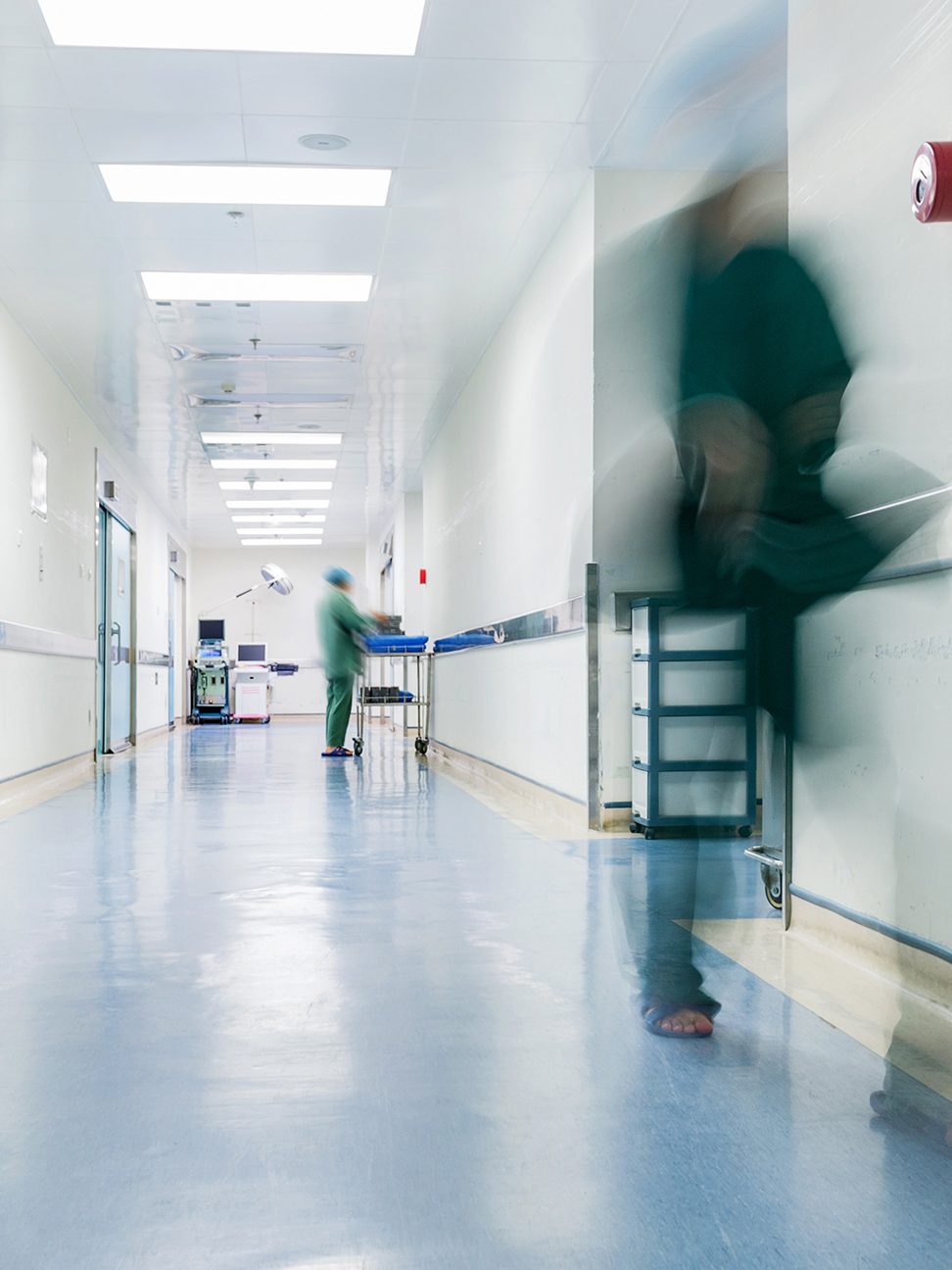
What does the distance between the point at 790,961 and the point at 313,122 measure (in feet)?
12.2

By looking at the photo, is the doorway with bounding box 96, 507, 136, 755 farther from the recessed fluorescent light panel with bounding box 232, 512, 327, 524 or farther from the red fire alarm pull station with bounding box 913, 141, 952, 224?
the red fire alarm pull station with bounding box 913, 141, 952, 224

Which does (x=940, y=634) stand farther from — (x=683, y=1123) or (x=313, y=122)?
(x=313, y=122)

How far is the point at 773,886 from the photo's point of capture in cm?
326

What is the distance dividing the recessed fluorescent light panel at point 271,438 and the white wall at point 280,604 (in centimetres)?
1004

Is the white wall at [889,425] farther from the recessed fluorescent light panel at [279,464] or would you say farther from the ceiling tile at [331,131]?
the recessed fluorescent light panel at [279,464]

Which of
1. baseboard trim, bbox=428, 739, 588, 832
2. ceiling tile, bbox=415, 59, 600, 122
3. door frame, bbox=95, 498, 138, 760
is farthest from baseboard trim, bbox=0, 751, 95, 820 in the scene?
ceiling tile, bbox=415, 59, 600, 122

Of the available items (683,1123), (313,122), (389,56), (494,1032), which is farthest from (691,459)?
(313,122)

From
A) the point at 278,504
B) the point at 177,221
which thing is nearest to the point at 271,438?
the point at 278,504

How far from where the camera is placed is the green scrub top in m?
9.59

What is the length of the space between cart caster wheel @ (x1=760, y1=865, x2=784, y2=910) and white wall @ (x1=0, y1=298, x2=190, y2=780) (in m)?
4.95

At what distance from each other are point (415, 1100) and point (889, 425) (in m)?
1.59

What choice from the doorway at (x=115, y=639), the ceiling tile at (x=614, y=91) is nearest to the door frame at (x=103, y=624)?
the doorway at (x=115, y=639)

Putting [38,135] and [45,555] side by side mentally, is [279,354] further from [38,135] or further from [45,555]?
[38,135]

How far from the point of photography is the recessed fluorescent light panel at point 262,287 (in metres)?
6.63
